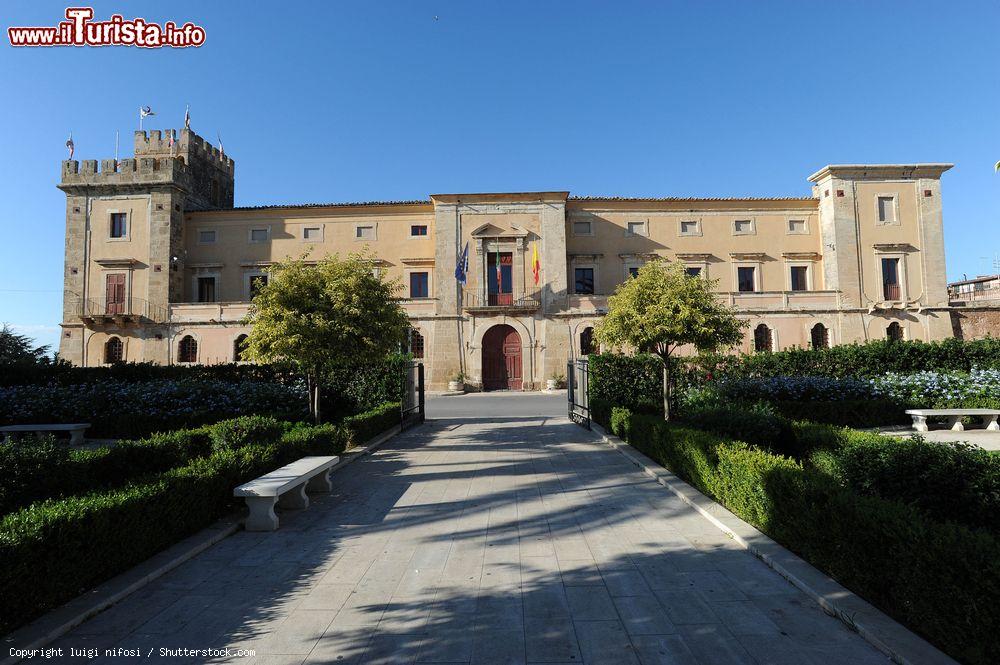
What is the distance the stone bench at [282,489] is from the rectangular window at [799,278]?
32.5 m

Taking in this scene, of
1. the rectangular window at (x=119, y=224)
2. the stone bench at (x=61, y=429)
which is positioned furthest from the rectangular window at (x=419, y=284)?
the stone bench at (x=61, y=429)

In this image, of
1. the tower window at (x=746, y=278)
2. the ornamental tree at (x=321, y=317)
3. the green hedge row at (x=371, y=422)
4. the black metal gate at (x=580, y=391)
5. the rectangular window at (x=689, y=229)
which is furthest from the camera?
the rectangular window at (x=689, y=229)

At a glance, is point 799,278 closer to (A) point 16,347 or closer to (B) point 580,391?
(B) point 580,391

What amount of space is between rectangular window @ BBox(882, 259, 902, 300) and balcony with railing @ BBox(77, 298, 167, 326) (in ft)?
133

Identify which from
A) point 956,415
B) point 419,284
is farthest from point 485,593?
point 419,284

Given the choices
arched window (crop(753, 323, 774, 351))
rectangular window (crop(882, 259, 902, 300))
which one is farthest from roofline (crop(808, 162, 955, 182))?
arched window (crop(753, 323, 774, 351))

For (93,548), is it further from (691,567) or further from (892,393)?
(892,393)

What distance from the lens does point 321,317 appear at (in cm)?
1033

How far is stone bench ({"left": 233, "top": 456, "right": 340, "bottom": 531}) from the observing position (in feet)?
18.9

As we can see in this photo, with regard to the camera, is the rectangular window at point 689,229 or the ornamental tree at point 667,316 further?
the rectangular window at point 689,229

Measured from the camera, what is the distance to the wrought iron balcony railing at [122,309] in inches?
1216

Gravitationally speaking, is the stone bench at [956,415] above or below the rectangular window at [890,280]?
below

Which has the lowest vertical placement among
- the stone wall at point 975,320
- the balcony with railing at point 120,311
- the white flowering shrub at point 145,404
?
the white flowering shrub at point 145,404

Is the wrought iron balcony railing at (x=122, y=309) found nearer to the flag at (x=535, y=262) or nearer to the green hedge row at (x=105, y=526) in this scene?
the flag at (x=535, y=262)
